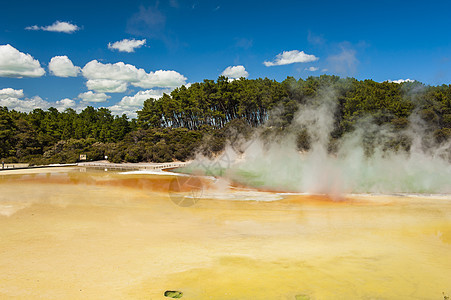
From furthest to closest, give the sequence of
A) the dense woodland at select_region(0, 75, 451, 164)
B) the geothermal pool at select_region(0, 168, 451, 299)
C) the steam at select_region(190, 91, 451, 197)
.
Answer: the dense woodland at select_region(0, 75, 451, 164)
the steam at select_region(190, 91, 451, 197)
the geothermal pool at select_region(0, 168, 451, 299)

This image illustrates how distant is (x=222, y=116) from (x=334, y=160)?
23.6 m

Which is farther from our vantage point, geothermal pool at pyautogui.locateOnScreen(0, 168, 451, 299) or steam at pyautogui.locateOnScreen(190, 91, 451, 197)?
steam at pyautogui.locateOnScreen(190, 91, 451, 197)

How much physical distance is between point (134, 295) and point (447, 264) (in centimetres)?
718

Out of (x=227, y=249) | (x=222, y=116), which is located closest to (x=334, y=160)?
(x=227, y=249)

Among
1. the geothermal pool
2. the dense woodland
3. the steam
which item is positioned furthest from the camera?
the dense woodland

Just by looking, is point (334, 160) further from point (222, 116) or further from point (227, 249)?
point (222, 116)

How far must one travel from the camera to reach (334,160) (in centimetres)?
2858

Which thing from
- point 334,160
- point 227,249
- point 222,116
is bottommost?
point 227,249

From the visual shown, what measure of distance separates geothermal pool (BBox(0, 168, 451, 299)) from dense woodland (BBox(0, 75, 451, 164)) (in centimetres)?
1803

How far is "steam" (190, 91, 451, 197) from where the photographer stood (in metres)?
20.5

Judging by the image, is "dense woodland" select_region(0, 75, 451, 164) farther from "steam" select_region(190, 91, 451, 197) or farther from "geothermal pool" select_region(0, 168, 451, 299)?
"geothermal pool" select_region(0, 168, 451, 299)

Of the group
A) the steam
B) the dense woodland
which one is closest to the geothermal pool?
the steam

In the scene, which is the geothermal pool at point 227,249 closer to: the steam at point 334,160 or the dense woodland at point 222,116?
the steam at point 334,160

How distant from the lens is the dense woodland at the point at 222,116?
31625 mm
